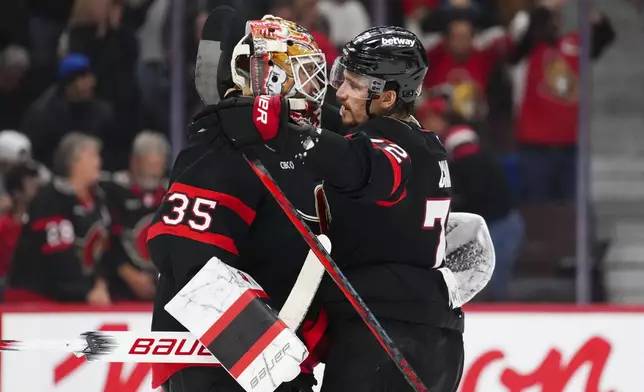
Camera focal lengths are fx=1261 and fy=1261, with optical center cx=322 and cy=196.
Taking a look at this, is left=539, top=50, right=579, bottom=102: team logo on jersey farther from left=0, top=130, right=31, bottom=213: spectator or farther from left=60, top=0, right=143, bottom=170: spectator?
left=0, top=130, right=31, bottom=213: spectator

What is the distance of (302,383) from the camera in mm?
2600

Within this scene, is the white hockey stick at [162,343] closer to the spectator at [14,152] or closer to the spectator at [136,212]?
the spectator at [136,212]

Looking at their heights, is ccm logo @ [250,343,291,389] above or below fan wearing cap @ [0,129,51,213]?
below

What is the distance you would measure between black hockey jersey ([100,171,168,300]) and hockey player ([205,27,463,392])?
121 inches

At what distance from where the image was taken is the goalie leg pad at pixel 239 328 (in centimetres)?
239

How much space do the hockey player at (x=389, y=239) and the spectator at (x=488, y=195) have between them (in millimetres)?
2977

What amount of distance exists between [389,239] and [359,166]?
10.1 inches

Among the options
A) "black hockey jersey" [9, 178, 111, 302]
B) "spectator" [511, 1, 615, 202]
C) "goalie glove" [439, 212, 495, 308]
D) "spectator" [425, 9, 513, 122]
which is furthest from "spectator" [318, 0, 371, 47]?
"goalie glove" [439, 212, 495, 308]

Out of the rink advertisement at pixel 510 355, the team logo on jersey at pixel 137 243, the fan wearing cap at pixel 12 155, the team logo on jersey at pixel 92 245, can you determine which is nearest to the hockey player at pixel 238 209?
the rink advertisement at pixel 510 355

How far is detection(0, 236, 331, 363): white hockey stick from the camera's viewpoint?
2.50m

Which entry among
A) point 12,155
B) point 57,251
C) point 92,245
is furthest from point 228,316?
point 12,155

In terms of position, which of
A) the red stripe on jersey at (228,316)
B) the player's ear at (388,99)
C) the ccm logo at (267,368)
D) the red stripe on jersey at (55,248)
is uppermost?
the player's ear at (388,99)

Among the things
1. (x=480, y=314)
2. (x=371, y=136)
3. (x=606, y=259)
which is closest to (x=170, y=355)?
(x=371, y=136)

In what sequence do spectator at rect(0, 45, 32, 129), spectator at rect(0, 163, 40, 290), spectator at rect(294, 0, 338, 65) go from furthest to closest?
spectator at rect(0, 45, 32, 129)
spectator at rect(294, 0, 338, 65)
spectator at rect(0, 163, 40, 290)
